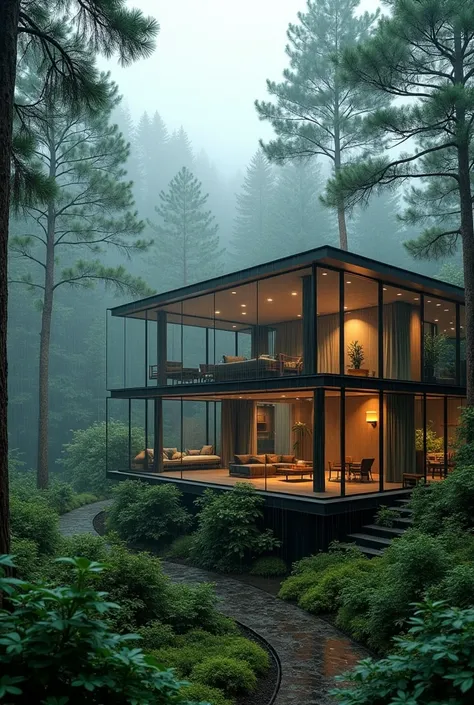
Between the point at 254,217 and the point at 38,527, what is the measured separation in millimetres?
46356

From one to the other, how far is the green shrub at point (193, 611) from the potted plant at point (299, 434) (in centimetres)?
1108

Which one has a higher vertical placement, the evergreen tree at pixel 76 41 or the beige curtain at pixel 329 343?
the evergreen tree at pixel 76 41

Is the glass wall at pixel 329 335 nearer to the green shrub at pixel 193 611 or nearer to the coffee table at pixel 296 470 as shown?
the coffee table at pixel 296 470

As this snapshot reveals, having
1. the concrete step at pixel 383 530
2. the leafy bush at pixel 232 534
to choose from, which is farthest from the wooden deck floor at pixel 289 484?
the concrete step at pixel 383 530

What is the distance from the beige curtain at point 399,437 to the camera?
1656 centimetres

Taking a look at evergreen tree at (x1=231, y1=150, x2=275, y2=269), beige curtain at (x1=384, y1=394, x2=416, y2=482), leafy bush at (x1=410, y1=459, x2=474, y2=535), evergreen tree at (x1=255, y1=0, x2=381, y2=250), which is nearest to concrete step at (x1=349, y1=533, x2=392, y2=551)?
leafy bush at (x1=410, y1=459, x2=474, y2=535)

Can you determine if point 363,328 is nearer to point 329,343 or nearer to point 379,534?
point 329,343

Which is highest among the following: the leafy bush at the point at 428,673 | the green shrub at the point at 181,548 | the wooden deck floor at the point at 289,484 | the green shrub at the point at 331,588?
the leafy bush at the point at 428,673

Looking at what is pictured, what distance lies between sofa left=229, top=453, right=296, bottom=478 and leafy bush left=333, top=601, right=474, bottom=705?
41.4 ft

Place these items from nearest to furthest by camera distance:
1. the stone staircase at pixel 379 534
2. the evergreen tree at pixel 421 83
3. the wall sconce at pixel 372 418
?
the stone staircase at pixel 379 534 < the evergreen tree at pixel 421 83 < the wall sconce at pixel 372 418

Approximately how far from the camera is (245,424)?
20594 millimetres

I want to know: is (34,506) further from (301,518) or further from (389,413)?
(389,413)

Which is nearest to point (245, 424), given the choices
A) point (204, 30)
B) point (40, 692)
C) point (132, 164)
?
point (40, 692)

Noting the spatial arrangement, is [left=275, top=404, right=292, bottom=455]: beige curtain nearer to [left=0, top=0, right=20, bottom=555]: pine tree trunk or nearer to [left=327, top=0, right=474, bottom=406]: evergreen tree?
[left=327, top=0, right=474, bottom=406]: evergreen tree
